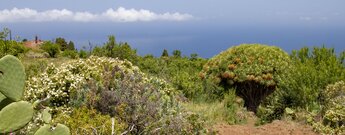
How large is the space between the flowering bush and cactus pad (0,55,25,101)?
129 inches

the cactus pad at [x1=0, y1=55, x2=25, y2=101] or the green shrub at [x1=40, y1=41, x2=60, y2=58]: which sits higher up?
the cactus pad at [x1=0, y1=55, x2=25, y2=101]

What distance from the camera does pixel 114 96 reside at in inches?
294

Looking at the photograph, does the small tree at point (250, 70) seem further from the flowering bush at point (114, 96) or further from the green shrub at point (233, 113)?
the flowering bush at point (114, 96)

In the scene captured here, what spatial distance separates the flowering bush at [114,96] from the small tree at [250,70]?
14.2ft

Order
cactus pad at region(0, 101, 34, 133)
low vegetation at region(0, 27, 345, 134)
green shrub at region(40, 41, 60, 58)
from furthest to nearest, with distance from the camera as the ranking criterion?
green shrub at region(40, 41, 60, 58)
low vegetation at region(0, 27, 345, 134)
cactus pad at region(0, 101, 34, 133)

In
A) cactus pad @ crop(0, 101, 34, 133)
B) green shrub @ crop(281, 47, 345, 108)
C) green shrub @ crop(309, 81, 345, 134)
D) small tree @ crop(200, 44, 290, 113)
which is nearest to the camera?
cactus pad @ crop(0, 101, 34, 133)

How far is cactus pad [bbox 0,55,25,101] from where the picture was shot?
3.28m

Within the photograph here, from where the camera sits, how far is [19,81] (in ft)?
11.0

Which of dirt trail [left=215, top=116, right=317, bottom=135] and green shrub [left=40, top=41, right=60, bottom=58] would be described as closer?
dirt trail [left=215, top=116, right=317, bottom=135]

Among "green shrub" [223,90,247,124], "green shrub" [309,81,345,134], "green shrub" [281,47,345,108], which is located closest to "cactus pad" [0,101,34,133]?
"green shrub" [309,81,345,134]

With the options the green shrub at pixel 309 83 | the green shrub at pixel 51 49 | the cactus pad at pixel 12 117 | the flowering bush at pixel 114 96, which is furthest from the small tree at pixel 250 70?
the green shrub at pixel 51 49

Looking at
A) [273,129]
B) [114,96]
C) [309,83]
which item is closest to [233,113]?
[309,83]

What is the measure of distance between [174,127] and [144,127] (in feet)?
1.35

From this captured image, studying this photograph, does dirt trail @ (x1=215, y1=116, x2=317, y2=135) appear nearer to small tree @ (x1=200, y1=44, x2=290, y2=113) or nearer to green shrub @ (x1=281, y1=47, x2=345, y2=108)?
green shrub @ (x1=281, y1=47, x2=345, y2=108)
